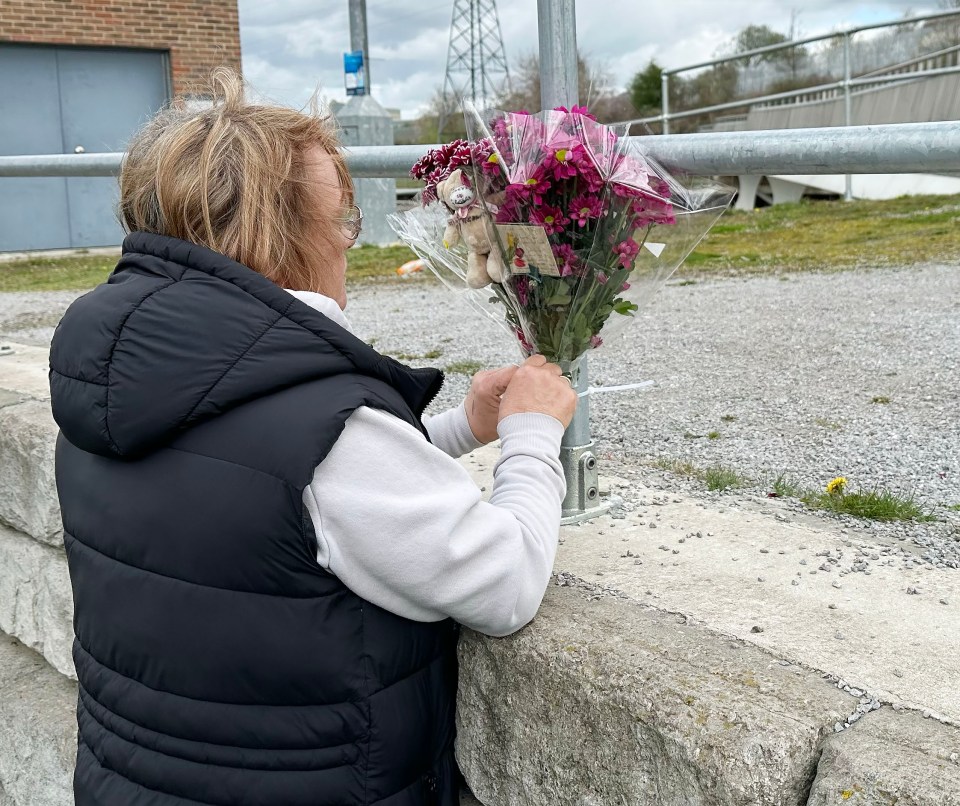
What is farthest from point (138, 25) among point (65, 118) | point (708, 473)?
point (708, 473)

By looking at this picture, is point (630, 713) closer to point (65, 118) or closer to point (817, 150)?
point (817, 150)

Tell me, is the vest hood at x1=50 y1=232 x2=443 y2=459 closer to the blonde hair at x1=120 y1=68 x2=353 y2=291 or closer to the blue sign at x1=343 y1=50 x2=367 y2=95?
the blonde hair at x1=120 y1=68 x2=353 y2=291

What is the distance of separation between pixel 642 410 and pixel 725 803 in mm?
2550

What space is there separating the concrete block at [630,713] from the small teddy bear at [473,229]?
20.4 inches

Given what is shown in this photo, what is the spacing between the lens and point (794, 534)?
1.87 m

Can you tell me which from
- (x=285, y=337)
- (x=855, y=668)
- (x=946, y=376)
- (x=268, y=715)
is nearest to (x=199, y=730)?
(x=268, y=715)

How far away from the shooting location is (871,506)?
86.0 inches

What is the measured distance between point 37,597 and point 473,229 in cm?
200

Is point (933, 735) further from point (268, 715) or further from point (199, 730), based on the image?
point (199, 730)

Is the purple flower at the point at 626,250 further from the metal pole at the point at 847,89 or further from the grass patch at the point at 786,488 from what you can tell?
the metal pole at the point at 847,89

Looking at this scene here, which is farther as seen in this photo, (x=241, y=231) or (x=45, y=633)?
(x=45, y=633)

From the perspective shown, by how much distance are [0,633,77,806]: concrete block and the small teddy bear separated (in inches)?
68.2

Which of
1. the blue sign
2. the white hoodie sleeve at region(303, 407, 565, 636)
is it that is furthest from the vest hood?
the blue sign

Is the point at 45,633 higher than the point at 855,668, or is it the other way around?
the point at 855,668
